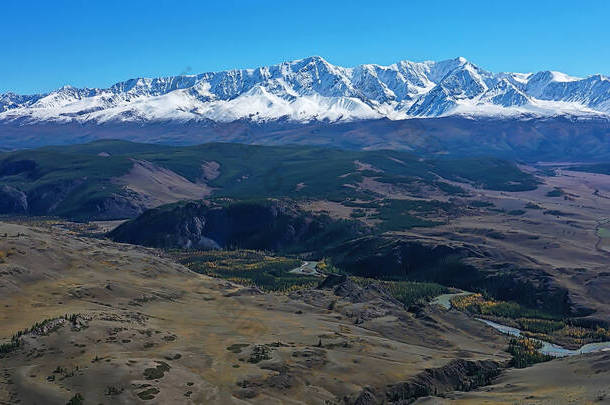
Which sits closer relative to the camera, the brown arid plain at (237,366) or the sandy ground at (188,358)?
the sandy ground at (188,358)

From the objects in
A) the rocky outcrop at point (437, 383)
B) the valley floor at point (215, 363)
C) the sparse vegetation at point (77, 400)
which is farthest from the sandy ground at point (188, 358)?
the rocky outcrop at point (437, 383)

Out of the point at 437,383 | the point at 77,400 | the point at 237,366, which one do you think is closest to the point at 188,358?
the point at 237,366

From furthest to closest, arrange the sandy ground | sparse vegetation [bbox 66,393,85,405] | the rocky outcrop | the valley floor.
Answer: the rocky outcrop, the valley floor, the sandy ground, sparse vegetation [bbox 66,393,85,405]

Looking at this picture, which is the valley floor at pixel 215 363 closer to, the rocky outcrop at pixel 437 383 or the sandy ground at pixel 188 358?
the sandy ground at pixel 188 358

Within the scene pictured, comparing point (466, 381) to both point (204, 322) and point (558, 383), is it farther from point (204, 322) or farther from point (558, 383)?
point (204, 322)

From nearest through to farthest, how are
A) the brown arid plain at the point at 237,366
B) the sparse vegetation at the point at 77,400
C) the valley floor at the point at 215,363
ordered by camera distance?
1. the sparse vegetation at the point at 77,400
2. the valley floor at the point at 215,363
3. the brown arid plain at the point at 237,366

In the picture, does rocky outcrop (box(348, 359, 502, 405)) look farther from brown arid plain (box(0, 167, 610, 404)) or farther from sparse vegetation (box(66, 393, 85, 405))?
sparse vegetation (box(66, 393, 85, 405))

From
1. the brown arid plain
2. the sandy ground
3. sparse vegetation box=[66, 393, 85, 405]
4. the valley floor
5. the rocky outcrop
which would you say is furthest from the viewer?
the rocky outcrop

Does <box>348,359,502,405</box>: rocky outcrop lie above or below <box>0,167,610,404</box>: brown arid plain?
below

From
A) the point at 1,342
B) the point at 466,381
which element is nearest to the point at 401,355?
the point at 466,381

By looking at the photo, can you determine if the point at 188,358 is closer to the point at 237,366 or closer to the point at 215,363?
the point at 215,363

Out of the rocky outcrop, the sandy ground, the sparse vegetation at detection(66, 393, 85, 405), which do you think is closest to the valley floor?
the sandy ground
